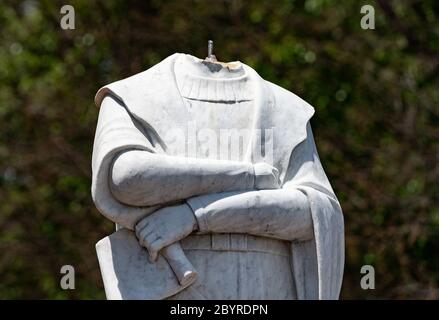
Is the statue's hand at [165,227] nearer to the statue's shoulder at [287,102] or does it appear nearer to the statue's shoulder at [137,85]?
the statue's shoulder at [137,85]

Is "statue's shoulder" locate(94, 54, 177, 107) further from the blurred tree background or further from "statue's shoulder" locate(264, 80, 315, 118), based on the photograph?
the blurred tree background

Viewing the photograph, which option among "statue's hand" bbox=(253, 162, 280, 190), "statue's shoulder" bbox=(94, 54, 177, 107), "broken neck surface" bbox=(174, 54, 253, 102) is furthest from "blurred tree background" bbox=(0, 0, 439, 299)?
"statue's hand" bbox=(253, 162, 280, 190)

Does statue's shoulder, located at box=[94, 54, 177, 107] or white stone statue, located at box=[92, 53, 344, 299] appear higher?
statue's shoulder, located at box=[94, 54, 177, 107]

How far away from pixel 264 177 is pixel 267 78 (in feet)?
31.2

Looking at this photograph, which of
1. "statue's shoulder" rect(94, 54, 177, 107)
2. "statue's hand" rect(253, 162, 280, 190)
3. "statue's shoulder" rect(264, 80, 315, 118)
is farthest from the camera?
"statue's shoulder" rect(264, 80, 315, 118)

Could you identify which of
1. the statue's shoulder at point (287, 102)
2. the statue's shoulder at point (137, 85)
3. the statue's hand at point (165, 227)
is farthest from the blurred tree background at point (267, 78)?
the statue's hand at point (165, 227)

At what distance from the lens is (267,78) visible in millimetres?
19906

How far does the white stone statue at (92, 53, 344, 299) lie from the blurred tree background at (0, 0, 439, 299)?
8.84m

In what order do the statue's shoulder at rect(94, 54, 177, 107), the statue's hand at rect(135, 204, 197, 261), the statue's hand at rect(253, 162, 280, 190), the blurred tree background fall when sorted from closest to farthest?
1. the statue's hand at rect(135, 204, 197, 261)
2. the statue's hand at rect(253, 162, 280, 190)
3. the statue's shoulder at rect(94, 54, 177, 107)
4. the blurred tree background

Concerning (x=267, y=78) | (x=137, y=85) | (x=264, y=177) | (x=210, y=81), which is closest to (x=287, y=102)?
(x=210, y=81)

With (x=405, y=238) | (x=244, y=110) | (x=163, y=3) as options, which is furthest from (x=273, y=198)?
(x=163, y=3)

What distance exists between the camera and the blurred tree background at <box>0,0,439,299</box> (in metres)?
19.9

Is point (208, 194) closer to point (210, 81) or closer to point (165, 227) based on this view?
point (165, 227)

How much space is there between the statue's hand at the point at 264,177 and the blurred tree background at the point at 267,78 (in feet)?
29.6
